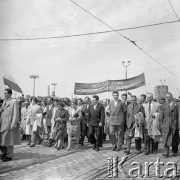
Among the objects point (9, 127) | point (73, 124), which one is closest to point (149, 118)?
point (73, 124)

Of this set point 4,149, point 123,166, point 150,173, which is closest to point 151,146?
point 123,166

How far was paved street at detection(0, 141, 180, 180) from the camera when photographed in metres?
5.98

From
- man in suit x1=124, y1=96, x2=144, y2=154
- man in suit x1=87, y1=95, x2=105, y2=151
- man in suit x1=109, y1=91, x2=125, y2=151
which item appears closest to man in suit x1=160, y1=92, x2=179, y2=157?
man in suit x1=124, y1=96, x2=144, y2=154

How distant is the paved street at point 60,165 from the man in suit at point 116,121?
0.54 metres

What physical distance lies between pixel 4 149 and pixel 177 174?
455cm

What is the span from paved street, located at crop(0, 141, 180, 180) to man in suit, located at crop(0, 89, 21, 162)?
0.36 metres

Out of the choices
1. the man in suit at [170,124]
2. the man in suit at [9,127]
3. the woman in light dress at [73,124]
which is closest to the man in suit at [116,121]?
the woman in light dress at [73,124]

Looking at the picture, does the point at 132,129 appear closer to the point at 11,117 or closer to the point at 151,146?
the point at 151,146

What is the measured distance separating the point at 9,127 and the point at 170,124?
4588 millimetres

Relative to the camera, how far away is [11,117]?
7855 mm

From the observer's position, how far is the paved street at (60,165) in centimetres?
598

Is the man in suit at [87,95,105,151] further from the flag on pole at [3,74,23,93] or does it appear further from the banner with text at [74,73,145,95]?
the banner with text at [74,73,145,95]

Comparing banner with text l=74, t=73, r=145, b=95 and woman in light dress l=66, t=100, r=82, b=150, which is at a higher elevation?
banner with text l=74, t=73, r=145, b=95

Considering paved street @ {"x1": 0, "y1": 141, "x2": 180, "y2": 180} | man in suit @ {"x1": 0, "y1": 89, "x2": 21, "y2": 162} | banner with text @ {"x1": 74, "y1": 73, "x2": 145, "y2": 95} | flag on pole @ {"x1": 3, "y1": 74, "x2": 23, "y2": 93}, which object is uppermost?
banner with text @ {"x1": 74, "y1": 73, "x2": 145, "y2": 95}
